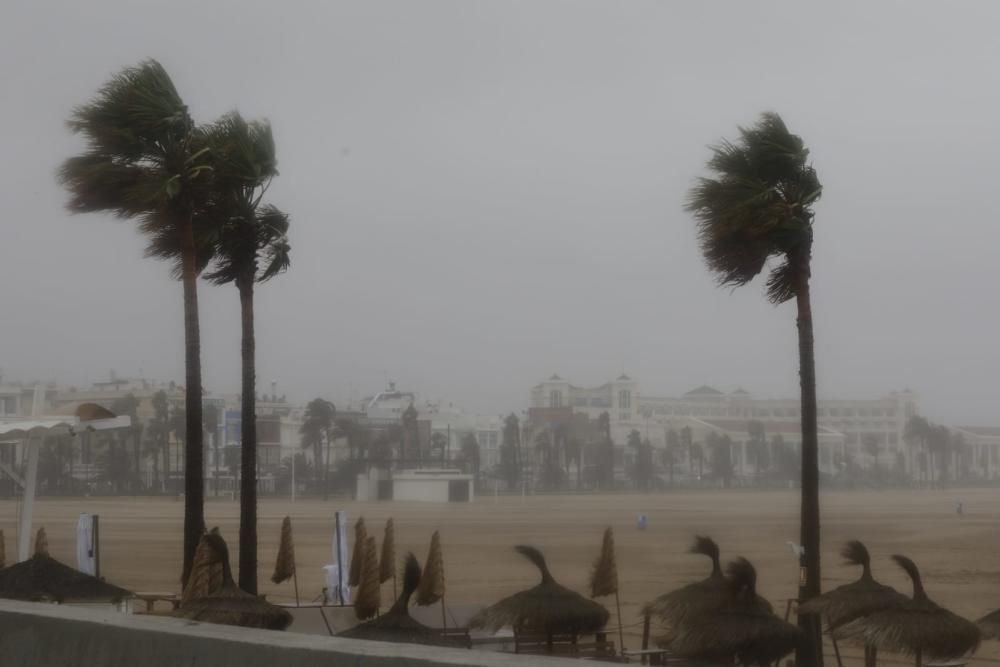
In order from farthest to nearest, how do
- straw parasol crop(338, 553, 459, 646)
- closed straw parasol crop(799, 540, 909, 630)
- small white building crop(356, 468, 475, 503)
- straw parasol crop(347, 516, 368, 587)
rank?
small white building crop(356, 468, 475, 503) < straw parasol crop(347, 516, 368, 587) < closed straw parasol crop(799, 540, 909, 630) < straw parasol crop(338, 553, 459, 646)

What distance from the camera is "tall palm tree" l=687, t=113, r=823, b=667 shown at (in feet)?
45.9

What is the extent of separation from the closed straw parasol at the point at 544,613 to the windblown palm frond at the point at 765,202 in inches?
167

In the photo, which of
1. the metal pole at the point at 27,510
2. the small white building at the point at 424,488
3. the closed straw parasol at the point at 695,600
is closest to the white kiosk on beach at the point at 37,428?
the metal pole at the point at 27,510

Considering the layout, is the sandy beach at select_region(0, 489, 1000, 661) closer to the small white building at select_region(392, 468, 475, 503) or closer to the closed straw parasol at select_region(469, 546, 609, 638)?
the small white building at select_region(392, 468, 475, 503)

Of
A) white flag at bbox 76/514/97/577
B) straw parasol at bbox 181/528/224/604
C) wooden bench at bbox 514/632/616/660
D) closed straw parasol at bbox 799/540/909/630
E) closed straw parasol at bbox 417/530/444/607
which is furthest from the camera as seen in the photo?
white flag at bbox 76/514/97/577

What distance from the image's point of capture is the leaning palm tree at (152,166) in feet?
55.3

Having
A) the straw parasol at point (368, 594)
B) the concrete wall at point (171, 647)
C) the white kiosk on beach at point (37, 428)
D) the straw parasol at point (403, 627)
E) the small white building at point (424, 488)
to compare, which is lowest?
the small white building at point (424, 488)

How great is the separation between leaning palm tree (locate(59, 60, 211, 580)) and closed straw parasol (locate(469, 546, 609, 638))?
5906 mm

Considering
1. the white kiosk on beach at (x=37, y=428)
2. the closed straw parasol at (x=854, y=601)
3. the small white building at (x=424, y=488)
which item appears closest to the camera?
the closed straw parasol at (x=854, y=601)

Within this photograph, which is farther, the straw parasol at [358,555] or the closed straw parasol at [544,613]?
the straw parasol at [358,555]

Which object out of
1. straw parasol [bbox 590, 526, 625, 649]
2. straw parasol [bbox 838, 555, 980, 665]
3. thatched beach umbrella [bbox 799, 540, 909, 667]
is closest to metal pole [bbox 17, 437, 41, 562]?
straw parasol [bbox 590, 526, 625, 649]

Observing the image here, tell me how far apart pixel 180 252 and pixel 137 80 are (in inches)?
87.8

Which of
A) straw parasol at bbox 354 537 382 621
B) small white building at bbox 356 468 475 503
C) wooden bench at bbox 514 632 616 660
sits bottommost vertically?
small white building at bbox 356 468 475 503

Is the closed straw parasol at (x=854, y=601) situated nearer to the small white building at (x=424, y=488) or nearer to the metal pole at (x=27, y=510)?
the metal pole at (x=27, y=510)
